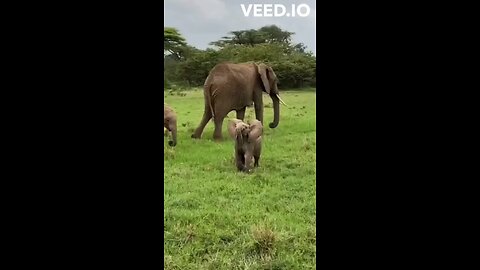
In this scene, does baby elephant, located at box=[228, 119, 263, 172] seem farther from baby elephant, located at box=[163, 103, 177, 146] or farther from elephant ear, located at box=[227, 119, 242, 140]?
baby elephant, located at box=[163, 103, 177, 146]

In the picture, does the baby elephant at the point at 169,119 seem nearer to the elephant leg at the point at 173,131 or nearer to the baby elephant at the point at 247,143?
the elephant leg at the point at 173,131

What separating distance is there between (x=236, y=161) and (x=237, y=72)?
0.24 meters

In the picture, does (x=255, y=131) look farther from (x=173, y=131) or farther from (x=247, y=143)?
(x=173, y=131)

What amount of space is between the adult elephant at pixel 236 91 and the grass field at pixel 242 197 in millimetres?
18

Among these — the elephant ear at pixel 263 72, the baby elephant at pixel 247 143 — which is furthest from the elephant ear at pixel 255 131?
the elephant ear at pixel 263 72

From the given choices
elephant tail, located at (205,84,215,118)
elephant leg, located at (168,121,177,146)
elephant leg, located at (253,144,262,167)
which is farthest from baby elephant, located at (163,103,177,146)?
elephant leg, located at (253,144,262,167)

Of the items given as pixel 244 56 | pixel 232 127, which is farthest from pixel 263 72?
pixel 232 127

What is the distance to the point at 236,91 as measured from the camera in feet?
5.54
